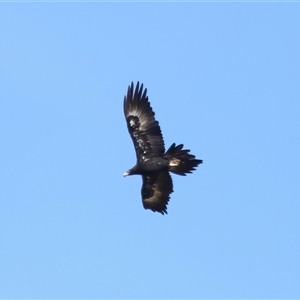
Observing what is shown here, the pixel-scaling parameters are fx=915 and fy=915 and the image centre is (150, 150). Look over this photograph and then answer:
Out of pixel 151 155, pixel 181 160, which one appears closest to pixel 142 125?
pixel 151 155

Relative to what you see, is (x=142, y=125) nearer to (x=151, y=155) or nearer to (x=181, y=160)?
(x=151, y=155)

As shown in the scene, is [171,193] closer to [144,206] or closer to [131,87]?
[144,206]

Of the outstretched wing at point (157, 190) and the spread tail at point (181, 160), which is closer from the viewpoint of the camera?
the spread tail at point (181, 160)

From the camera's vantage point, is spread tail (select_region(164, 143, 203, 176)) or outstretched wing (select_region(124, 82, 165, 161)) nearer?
spread tail (select_region(164, 143, 203, 176))

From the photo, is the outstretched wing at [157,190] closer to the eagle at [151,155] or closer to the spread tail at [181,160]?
the eagle at [151,155]

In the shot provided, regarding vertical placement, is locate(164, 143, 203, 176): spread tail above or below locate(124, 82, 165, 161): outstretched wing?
below

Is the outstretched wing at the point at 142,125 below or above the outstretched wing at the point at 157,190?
above

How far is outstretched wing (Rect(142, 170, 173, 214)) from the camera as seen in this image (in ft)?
105

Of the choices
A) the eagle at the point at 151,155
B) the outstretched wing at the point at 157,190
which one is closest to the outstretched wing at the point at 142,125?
the eagle at the point at 151,155

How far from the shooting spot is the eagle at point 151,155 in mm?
30516

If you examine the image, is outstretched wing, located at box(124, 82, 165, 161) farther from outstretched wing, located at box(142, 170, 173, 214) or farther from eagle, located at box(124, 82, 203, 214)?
outstretched wing, located at box(142, 170, 173, 214)

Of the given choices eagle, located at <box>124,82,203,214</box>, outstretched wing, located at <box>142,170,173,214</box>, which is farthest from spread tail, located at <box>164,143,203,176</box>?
outstretched wing, located at <box>142,170,173,214</box>

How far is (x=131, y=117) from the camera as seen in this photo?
105 ft

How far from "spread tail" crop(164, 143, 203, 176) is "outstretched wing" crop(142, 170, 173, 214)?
1.02m
